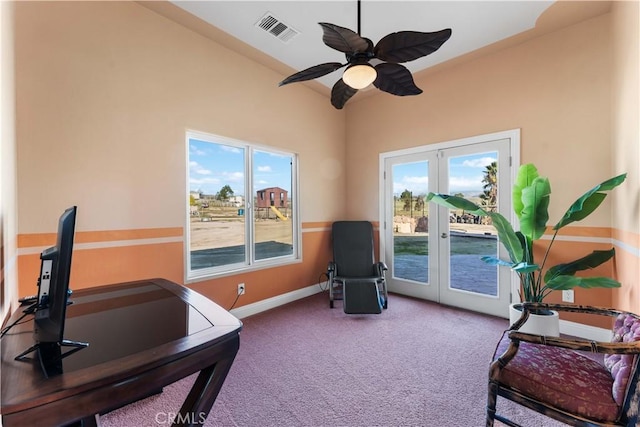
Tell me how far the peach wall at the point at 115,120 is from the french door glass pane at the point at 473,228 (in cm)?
263

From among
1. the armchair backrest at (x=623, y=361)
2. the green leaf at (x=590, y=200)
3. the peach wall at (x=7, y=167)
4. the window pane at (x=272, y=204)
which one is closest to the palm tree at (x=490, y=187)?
the green leaf at (x=590, y=200)

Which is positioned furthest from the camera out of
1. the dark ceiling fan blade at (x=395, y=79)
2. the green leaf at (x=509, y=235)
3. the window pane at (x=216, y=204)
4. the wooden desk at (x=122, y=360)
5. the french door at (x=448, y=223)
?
the french door at (x=448, y=223)

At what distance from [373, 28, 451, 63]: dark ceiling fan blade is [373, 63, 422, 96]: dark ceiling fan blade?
56mm

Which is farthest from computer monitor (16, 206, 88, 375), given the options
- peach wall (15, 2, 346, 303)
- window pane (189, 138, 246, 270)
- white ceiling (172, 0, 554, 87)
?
white ceiling (172, 0, 554, 87)

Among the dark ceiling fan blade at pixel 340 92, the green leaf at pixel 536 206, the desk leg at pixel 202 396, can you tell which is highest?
the dark ceiling fan blade at pixel 340 92

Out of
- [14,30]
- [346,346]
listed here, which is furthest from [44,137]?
[346,346]

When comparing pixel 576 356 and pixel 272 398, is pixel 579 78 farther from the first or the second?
pixel 272 398

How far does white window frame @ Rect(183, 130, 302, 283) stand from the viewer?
2789mm

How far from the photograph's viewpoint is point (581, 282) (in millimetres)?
2205

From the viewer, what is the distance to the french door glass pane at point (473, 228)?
127 inches

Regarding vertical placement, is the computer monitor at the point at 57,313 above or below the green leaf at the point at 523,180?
below

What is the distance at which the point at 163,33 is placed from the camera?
259 cm

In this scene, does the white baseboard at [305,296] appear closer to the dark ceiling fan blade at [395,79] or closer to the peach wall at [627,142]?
the peach wall at [627,142]

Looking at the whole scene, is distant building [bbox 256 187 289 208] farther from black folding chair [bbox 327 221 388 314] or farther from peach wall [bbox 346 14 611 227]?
peach wall [bbox 346 14 611 227]
